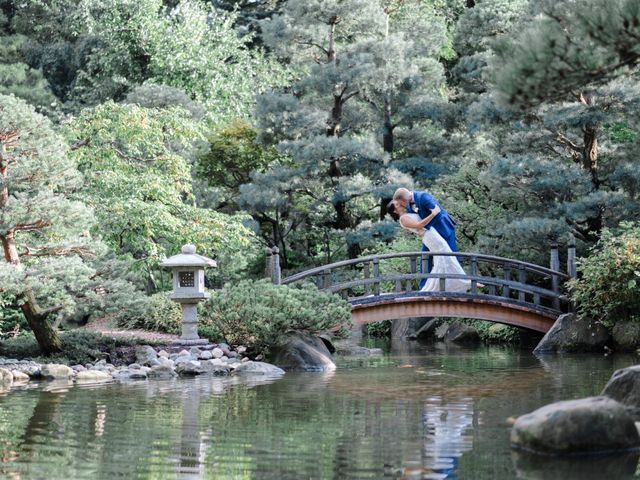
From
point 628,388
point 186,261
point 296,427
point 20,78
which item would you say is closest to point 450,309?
point 186,261

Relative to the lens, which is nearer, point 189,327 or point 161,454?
point 161,454

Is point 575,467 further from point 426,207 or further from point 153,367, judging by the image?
point 426,207

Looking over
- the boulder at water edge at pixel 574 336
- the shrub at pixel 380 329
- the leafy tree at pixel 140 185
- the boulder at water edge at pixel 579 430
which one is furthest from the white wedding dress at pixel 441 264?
the boulder at water edge at pixel 579 430

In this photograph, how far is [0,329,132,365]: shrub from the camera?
48.6 ft

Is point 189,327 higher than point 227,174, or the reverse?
point 227,174

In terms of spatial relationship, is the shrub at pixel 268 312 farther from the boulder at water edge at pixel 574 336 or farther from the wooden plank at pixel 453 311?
the boulder at water edge at pixel 574 336

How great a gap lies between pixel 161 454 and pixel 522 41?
14.0ft

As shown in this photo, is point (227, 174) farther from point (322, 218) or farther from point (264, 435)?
point (264, 435)

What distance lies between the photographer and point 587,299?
18391 millimetres

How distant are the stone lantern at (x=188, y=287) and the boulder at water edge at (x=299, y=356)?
1.37 metres

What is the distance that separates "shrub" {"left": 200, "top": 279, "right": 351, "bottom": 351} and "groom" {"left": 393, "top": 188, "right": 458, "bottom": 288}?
2.77 meters

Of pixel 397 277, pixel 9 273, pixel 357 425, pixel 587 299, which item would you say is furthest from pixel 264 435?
pixel 587 299

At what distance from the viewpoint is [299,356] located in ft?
50.4

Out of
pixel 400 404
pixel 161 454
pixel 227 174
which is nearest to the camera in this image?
pixel 161 454
